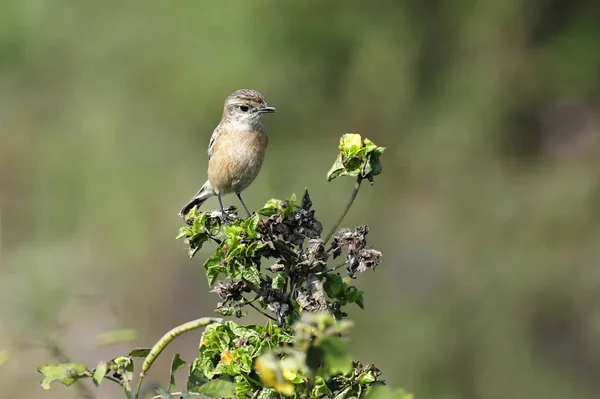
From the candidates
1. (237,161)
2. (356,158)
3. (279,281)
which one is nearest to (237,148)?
(237,161)

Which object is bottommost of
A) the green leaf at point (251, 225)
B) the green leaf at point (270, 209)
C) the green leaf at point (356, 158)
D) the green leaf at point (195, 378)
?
the green leaf at point (195, 378)

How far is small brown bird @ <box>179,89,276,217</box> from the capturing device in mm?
3318

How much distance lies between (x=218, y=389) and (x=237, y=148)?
2.22 meters

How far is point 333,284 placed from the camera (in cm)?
136

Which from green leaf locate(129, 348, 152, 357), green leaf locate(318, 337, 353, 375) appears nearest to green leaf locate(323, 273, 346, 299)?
green leaf locate(129, 348, 152, 357)

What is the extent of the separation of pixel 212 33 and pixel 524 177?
239 centimetres

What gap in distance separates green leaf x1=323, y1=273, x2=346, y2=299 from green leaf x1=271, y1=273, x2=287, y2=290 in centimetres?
7

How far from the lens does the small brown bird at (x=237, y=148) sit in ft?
10.9

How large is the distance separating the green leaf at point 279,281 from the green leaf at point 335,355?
36 cm

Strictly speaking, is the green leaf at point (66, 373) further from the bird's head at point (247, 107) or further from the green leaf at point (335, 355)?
the bird's head at point (247, 107)

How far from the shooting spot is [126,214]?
21.6 ft

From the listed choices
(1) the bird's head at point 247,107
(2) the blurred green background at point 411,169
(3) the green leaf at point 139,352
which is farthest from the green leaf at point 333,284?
(2) the blurred green background at point 411,169

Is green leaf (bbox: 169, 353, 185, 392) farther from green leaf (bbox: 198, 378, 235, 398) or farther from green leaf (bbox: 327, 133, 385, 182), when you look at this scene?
green leaf (bbox: 327, 133, 385, 182)

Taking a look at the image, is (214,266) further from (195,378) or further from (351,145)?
(351,145)
